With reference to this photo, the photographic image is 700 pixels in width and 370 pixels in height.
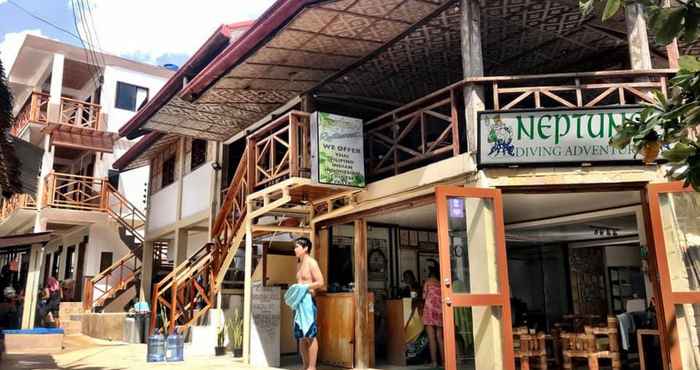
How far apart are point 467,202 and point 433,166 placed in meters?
0.84

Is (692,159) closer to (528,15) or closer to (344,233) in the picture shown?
(528,15)

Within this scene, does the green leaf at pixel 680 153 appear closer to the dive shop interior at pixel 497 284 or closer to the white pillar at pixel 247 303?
the dive shop interior at pixel 497 284

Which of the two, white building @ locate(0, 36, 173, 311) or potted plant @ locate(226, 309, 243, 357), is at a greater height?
white building @ locate(0, 36, 173, 311)

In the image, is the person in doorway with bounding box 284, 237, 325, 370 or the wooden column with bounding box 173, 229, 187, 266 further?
the wooden column with bounding box 173, 229, 187, 266

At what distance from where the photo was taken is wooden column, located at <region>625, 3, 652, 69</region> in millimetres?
7082

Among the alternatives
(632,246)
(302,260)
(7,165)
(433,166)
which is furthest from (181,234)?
(632,246)

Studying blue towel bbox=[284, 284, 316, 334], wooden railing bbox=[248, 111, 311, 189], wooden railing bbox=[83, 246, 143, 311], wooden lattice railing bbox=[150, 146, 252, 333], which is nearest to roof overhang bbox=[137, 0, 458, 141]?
wooden railing bbox=[248, 111, 311, 189]

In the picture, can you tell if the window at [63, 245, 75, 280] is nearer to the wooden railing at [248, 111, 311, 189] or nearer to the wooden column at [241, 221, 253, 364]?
the wooden column at [241, 221, 253, 364]

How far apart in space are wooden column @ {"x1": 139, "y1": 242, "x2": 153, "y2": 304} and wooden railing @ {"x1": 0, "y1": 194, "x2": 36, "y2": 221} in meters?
4.65

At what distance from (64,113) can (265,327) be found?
15755 mm

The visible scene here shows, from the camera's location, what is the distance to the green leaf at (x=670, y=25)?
2311 millimetres

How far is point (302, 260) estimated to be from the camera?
7.46 metres

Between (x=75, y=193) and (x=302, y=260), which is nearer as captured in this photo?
(x=302, y=260)

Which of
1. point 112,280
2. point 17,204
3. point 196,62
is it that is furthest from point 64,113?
point 196,62
